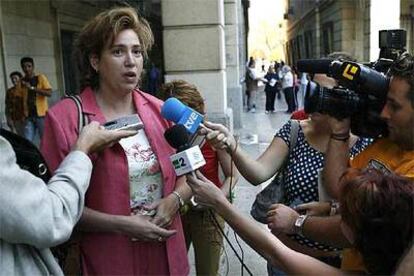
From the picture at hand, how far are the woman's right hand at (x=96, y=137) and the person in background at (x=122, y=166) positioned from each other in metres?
0.16

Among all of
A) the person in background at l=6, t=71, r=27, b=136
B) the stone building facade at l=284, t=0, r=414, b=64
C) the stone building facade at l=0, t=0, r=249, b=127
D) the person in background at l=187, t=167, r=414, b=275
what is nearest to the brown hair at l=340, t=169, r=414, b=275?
the person in background at l=187, t=167, r=414, b=275

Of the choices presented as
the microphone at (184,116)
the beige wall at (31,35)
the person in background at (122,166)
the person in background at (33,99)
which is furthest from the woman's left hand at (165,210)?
the beige wall at (31,35)

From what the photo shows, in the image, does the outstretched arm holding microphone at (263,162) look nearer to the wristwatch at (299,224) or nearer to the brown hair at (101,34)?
the wristwatch at (299,224)

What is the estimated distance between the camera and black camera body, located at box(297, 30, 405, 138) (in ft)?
6.23

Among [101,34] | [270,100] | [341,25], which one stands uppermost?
[341,25]

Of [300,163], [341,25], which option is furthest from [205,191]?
[341,25]

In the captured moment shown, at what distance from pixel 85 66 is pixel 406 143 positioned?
4.98 feet

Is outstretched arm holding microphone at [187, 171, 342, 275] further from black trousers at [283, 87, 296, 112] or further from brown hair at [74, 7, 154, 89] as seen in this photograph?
black trousers at [283, 87, 296, 112]

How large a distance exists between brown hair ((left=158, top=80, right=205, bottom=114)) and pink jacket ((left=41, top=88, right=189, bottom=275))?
2.54ft

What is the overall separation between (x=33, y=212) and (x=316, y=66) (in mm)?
1435

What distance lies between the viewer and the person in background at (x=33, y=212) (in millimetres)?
1467

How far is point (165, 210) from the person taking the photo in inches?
91.0

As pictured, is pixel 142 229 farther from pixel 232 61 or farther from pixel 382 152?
pixel 232 61

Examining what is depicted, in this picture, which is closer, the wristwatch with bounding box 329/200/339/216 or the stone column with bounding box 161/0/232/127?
the wristwatch with bounding box 329/200/339/216
